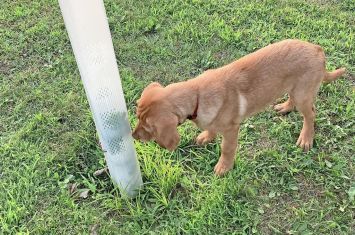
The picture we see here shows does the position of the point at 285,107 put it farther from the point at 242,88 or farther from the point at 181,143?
the point at 181,143

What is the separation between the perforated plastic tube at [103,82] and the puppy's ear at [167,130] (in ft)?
1.02

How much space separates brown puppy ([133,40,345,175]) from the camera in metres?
3.64

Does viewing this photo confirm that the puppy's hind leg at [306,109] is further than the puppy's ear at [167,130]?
Yes

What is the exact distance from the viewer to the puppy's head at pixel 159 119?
11.1 feet

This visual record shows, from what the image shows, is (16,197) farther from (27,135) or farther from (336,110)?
(336,110)

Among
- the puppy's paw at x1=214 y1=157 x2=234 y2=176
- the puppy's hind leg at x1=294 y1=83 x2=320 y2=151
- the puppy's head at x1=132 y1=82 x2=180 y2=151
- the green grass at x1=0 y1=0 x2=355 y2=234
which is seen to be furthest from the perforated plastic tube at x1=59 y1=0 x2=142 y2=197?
the puppy's hind leg at x1=294 y1=83 x2=320 y2=151

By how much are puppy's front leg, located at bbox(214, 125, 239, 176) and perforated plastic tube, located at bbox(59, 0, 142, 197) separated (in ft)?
2.32

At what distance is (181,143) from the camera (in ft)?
14.5

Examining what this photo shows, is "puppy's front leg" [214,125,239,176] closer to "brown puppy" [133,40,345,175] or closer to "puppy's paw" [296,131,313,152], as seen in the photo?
"brown puppy" [133,40,345,175]

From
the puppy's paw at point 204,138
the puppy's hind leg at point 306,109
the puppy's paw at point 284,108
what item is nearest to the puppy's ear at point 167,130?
the puppy's paw at point 204,138

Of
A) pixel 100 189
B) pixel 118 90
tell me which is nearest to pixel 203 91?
pixel 118 90

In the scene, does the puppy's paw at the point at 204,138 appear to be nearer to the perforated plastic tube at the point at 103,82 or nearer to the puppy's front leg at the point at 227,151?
the puppy's front leg at the point at 227,151

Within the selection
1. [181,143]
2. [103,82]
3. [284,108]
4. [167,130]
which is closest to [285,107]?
[284,108]

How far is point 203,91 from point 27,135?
192 centimetres
